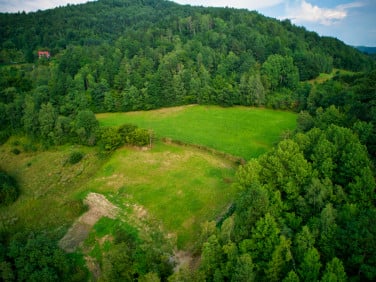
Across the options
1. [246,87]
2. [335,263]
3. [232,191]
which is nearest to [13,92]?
[246,87]

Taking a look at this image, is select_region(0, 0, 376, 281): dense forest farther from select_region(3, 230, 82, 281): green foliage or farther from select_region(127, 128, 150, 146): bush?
select_region(127, 128, 150, 146): bush

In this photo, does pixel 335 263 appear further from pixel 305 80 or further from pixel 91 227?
pixel 305 80

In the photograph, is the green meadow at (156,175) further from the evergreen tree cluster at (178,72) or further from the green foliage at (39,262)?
the green foliage at (39,262)

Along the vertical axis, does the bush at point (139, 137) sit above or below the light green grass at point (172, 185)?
above

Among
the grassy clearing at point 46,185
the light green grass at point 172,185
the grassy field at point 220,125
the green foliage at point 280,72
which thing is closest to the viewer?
the light green grass at point 172,185

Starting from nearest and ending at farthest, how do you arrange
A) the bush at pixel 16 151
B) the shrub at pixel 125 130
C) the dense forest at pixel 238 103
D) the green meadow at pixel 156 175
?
the dense forest at pixel 238 103, the green meadow at pixel 156 175, the shrub at pixel 125 130, the bush at pixel 16 151

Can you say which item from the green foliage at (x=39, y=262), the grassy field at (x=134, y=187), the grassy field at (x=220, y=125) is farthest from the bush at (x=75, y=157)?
the green foliage at (x=39, y=262)

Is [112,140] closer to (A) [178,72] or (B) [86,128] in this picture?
(B) [86,128]
